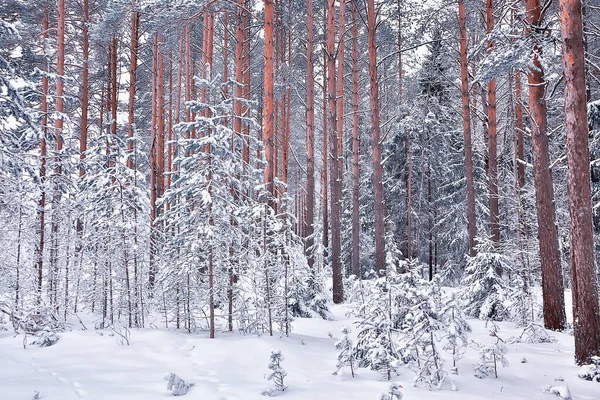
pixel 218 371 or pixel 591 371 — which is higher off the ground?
pixel 218 371

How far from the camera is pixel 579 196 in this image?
6.40 meters

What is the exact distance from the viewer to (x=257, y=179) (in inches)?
363

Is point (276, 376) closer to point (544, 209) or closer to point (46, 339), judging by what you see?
point (46, 339)

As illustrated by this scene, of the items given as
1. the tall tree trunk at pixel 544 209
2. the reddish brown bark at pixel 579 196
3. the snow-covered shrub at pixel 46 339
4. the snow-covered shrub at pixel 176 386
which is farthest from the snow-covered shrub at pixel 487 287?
the snow-covered shrub at pixel 46 339

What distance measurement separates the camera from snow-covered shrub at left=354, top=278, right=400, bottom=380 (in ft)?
18.9

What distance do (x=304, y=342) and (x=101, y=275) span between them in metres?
5.36

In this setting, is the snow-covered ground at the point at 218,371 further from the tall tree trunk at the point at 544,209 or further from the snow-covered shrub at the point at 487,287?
the snow-covered shrub at the point at 487,287

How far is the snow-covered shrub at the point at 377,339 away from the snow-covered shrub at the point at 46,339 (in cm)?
531

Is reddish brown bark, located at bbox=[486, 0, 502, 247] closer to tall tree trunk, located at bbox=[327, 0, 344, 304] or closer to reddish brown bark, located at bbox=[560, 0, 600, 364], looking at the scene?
tall tree trunk, located at bbox=[327, 0, 344, 304]

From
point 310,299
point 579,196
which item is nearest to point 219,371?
point 579,196

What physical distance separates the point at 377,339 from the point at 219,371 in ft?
7.57

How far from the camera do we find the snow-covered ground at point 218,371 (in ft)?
16.0

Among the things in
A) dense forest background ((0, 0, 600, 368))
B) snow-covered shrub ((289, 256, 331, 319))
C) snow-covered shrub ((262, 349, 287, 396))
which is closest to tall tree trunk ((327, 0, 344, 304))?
dense forest background ((0, 0, 600, 368))

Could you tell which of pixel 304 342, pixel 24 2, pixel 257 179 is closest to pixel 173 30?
pixel 257 179
